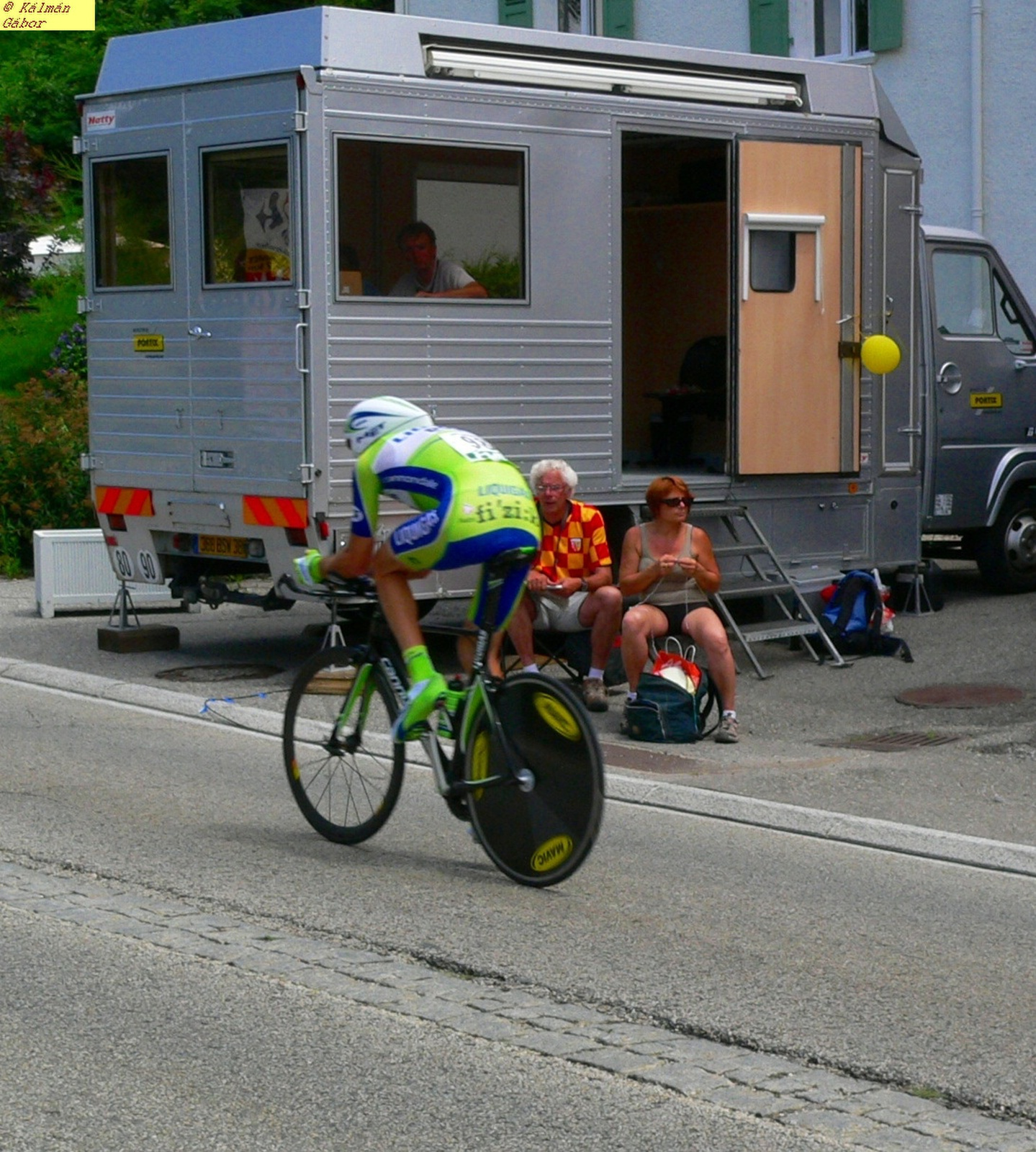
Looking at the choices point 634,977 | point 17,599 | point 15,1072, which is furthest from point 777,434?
point 15,1072

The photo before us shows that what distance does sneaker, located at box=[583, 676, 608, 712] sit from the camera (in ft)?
35.4

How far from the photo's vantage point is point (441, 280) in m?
11.8

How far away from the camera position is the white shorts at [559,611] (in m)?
11.1

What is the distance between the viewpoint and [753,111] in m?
12.9

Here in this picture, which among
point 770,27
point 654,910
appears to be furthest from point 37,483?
point 654,910

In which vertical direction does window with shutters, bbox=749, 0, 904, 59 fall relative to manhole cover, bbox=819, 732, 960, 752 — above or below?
above

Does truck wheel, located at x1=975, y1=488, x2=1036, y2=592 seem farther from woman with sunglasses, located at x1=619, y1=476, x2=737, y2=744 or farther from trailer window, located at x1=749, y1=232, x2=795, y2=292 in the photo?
woman with sunglasses, located at x1=619, y1=476, x2=737, y2=744

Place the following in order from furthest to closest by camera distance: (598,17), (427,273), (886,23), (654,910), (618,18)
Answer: (598,17), (618,18), (886,23), (427,273), (654,910)

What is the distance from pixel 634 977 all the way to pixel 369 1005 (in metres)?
0.79

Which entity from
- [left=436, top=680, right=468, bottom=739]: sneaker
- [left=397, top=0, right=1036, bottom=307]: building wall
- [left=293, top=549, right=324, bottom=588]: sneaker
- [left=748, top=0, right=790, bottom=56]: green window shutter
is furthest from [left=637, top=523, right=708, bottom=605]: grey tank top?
[left=748, top=0, right=790, bottom=56]: green window shutter

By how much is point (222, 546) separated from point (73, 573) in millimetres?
3058

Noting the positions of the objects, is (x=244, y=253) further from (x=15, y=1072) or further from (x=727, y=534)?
(x=15, y=1072)

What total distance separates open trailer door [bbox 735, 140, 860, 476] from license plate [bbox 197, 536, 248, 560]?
3.24 metres

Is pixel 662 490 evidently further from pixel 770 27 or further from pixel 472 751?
pixel 770 27
